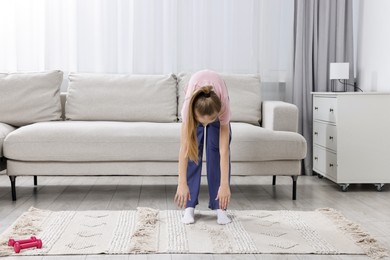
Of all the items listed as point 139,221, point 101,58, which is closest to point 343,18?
point 101,58

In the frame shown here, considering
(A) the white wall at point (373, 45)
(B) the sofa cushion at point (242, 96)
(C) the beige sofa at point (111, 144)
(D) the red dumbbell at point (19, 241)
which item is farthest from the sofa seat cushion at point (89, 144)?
(A) the white wall at point (373, 45)

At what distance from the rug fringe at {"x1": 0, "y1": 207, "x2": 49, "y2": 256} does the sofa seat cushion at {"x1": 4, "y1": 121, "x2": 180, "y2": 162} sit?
1.57ft

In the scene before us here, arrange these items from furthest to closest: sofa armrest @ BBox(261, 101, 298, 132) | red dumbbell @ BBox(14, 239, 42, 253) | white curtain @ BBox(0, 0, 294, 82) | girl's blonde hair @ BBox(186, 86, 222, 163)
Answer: white curtain @ BBox(0, 0, 294, 82) < sofa armrest @ BBox(261, 101, 298, 132) < girl's blonde hair @ BBox(186, 86, 222, 163) < red dumbbell @ BBox(14, 239, 42, 253)

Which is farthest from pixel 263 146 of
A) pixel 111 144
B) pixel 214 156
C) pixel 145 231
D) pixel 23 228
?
pixel 23 228

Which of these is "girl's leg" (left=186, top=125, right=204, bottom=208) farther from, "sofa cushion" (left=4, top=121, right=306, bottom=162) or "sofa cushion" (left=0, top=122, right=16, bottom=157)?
"sofa cushion" (left=0, top=122, right=16, bottom=157)

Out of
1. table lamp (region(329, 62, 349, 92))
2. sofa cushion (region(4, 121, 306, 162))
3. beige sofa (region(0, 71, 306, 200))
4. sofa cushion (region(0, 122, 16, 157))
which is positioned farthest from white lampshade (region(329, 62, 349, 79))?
sofa cushion (region(0, 122, 16, 157))

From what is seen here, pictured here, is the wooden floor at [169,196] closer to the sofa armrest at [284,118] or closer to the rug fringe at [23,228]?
the rug fringe at [23,228]

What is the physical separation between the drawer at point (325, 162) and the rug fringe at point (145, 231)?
1.50m

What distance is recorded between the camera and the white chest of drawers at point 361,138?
391 centimetres

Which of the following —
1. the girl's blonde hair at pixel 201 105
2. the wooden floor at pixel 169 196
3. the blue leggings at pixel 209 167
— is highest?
the girl's blonde hair at pixel 201 105

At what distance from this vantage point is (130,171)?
353 cm

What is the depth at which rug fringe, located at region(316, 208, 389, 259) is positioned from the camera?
2.32 m

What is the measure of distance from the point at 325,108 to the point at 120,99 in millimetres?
1489

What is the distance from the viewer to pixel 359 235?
2.59 metres
